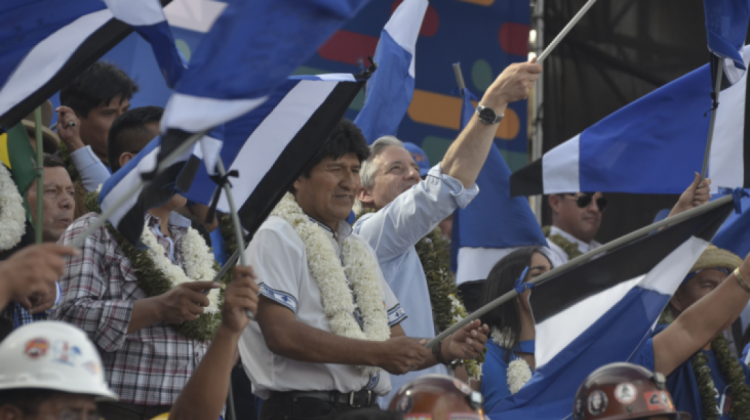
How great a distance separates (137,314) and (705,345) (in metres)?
2.99

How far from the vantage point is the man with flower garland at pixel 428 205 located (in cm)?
482

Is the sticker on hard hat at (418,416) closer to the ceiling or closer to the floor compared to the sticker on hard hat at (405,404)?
closer to the floor

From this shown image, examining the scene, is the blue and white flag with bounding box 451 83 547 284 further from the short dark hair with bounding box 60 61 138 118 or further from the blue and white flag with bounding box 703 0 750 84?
the short dark hair with bounding box 60 61 138 118

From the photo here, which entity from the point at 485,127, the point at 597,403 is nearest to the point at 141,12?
the point at 485,127

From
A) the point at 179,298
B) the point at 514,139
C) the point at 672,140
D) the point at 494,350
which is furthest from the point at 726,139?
the point at 514,139

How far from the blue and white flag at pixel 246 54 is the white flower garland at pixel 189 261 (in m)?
0.99

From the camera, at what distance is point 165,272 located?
13.8 feet

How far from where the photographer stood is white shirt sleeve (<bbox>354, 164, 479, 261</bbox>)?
15.9ft

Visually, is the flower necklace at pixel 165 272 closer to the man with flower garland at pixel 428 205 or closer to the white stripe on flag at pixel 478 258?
the man with flower garland at pixel 428 205

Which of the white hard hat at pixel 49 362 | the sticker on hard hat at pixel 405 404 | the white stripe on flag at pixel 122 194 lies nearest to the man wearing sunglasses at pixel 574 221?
the white stripe on flag at pixel 122 194

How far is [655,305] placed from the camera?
4766 millimetres

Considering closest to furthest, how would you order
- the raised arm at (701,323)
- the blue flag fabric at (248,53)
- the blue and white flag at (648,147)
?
the blue flag fabric at (248,53) → the raised arm at (701,323) → the blue and white flag at (648,147)

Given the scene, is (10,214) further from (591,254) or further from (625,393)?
(625,393)

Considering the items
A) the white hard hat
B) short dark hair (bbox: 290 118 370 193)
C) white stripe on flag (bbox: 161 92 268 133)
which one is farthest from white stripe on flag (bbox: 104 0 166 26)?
the white hard hat
